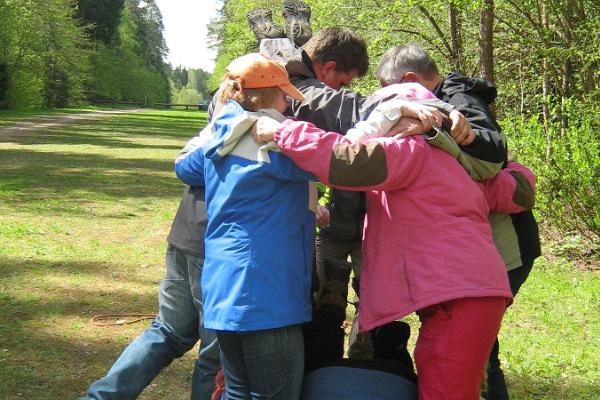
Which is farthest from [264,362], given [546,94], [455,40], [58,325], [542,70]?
[455,40]

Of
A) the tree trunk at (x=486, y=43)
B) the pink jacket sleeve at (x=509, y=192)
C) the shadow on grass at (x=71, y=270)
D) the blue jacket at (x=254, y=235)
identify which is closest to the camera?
the blue jacket at (x=254, y=235)

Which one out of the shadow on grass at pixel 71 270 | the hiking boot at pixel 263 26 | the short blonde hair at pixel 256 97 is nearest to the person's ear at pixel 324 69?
the hiking boot at pixel 263 26

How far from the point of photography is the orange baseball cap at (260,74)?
2.88 meters

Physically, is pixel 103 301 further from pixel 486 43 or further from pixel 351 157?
pixel 486 43

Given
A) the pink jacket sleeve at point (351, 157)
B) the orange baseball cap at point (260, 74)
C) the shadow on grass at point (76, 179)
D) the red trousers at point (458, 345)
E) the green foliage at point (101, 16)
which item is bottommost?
the shadow on grass at point (76, 179)

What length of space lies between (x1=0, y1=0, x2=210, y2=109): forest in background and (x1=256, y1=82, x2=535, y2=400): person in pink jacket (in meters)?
45.6

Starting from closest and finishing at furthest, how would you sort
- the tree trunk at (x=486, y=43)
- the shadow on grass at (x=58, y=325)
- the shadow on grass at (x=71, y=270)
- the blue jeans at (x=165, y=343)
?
the blue jeans at (x=165, y=343) → the shadow on grass at (x=58, y=325) → the shadow on grass at (x=71, y=270) → the tree trunk at (x=486, y=43)

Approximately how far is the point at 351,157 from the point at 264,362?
2.55ft

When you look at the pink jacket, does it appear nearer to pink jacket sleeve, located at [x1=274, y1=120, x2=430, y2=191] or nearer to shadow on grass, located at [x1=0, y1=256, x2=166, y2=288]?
pink jacket sleeve, located at [x1=274, y1=120, x2=430, y2=191]

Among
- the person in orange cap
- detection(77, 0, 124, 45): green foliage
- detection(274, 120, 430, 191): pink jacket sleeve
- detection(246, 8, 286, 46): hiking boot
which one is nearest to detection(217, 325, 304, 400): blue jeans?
the person in orange cap

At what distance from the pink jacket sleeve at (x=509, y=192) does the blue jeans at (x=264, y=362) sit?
3.18ft

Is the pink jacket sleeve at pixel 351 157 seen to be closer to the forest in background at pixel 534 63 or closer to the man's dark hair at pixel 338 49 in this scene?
the man's dark hair at pixel 338 49

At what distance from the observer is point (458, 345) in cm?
267

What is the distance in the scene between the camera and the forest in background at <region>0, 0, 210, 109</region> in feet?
163
